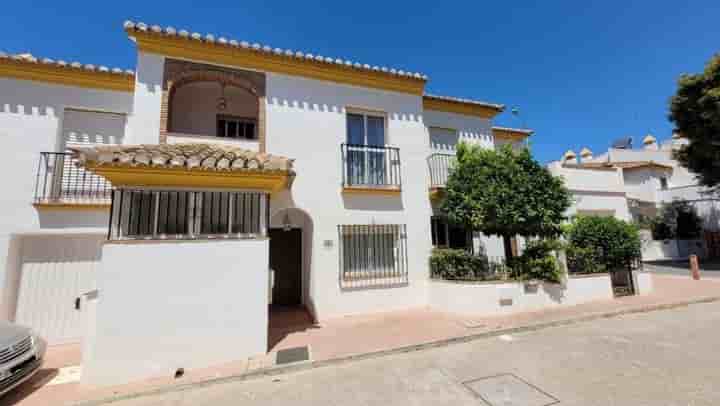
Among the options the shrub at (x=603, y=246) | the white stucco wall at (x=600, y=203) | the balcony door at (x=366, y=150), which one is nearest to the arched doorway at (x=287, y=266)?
the balcony door at (x=366, y=150)

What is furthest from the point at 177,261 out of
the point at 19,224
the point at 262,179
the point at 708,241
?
the point at 708,241

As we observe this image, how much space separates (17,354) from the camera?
177 inches

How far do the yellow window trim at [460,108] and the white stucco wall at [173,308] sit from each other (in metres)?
8.29

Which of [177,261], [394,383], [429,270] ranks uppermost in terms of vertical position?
[177,261]

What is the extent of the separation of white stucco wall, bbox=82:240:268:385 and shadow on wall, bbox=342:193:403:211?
3360 mm

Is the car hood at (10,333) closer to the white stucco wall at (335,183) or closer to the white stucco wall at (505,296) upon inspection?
the white stucco wall at (335,183)

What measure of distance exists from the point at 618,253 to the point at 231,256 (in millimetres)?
11709

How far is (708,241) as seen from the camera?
1914 centimetres

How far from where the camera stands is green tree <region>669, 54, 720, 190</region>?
50.6 ft

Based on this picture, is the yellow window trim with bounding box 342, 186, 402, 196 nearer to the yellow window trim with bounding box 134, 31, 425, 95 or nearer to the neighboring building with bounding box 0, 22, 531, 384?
the neighboring building with bounding box 0, 22, 531, 384

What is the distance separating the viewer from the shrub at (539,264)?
841 cm

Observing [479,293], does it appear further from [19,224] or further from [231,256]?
[19,224]

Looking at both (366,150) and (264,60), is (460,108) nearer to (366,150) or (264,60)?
(366,150)

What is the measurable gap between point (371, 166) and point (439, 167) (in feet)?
9.53
